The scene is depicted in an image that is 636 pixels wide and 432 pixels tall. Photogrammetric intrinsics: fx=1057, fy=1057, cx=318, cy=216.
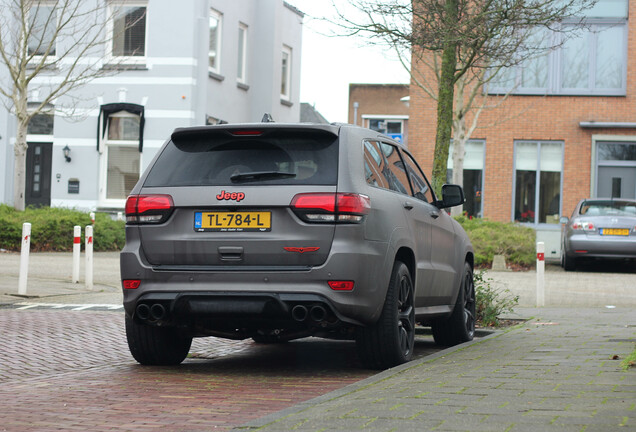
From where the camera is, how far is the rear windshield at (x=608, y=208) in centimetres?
2112

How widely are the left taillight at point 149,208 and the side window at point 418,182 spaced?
233 cm

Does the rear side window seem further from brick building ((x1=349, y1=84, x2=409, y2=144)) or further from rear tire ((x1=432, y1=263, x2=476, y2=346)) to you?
brick building ((x1=349, y1=84, x2=409, y2=144))

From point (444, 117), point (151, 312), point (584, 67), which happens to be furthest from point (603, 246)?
point (151, 312)

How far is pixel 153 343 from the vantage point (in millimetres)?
7836

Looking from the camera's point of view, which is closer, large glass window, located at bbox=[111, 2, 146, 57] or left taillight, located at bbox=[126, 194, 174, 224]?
left taillight, located at bbox=[126, 194, 174, 224]

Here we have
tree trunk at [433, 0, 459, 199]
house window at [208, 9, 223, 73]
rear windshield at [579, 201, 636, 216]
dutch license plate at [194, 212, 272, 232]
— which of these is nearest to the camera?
dutch license plate at [194, 212, 272, 232]

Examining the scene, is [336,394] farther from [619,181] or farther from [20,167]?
[619,181]

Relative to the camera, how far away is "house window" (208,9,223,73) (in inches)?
1209

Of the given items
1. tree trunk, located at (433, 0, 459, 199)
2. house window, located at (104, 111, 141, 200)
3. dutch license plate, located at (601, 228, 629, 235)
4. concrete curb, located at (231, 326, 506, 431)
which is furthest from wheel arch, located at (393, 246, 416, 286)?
house window, located at (104, 111, 141, 200)

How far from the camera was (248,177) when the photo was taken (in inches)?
285

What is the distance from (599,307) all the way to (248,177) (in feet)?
25.8

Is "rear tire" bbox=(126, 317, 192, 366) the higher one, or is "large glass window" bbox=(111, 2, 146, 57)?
"large glass window" bbox=(111, 2, 146, 57)

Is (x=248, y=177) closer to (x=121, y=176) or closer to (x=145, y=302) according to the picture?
(x=145, y=302)

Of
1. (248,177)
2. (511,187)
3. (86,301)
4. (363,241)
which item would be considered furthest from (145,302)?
(511,187)
